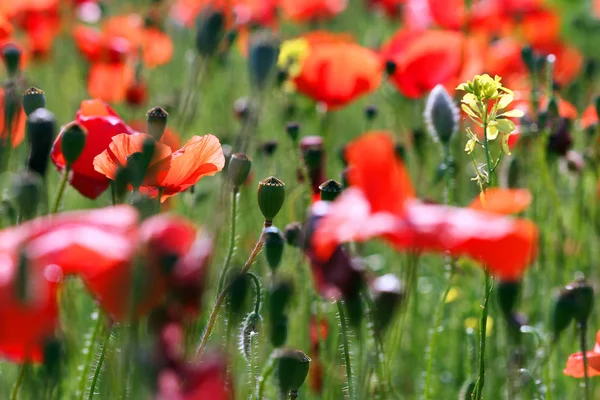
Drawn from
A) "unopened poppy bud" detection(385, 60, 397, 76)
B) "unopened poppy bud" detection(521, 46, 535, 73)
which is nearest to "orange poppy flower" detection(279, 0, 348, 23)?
"unopened poppy bud" detection(385, 60, 397, 76)

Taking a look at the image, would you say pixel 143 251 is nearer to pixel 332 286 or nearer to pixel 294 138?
pixel 332 286

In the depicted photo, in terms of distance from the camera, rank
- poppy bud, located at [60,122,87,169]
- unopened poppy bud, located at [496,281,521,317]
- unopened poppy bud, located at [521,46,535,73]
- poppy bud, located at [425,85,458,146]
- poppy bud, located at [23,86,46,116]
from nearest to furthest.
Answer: unopened poppy bud, located at [496,281,521,317] → poppy bud, located at [60,122,87,169] → poppy bud, located at [23,86,46,116] → poppy bud, located at [425,85,458,146] → unopened poppy bud, located at [521,46,535,73]

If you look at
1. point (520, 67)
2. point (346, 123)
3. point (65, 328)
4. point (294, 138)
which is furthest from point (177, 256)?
point (346, 123)

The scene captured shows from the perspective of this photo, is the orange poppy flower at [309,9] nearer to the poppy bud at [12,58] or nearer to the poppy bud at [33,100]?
the poppy bud at [12,58]

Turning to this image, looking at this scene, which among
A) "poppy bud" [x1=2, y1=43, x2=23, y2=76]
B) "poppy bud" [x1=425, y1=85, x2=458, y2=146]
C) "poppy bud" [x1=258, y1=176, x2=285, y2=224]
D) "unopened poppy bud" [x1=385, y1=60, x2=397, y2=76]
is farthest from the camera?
"unopened poppy bud" [x1=385, y1=60, x2=397, y2=76]

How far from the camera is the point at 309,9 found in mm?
3646

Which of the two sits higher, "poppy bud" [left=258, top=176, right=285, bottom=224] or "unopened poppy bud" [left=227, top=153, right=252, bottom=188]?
"unopened poppy bud" [left=227, top=153, right=252, bottom=188]

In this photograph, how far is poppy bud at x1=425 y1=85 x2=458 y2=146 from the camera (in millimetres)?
1472

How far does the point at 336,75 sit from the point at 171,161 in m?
1.11

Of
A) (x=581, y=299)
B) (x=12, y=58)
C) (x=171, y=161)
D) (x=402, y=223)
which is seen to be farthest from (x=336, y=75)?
(x=402, y=223)

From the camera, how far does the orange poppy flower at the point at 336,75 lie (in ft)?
7.36

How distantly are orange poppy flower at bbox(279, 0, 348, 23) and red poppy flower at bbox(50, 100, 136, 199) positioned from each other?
220cm

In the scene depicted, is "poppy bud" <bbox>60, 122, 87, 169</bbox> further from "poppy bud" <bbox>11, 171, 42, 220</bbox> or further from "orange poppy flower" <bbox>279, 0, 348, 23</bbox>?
"orange poppy flower" <bbox>279, 0, 348, 23</bbox>

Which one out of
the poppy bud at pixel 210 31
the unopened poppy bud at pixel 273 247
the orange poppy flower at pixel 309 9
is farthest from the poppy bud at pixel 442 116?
the orange poppy flower at pixel 309 9
